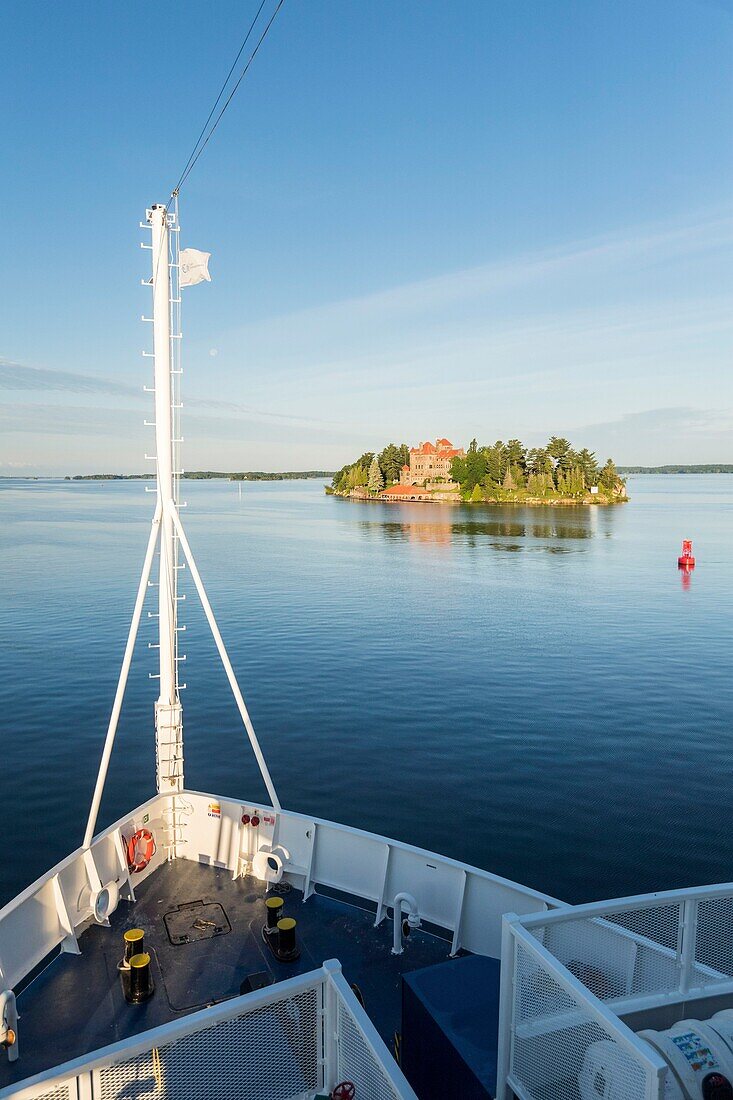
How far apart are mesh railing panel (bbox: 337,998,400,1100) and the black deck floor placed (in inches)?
175

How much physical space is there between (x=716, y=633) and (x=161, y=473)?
144 ft

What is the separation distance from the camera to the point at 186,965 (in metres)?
11.6

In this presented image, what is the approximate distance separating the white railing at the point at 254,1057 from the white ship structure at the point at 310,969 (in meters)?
0.02

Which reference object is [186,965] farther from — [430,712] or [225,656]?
[430,712]

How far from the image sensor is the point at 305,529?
Result: 13450cm

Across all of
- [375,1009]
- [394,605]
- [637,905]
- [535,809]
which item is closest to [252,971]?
[375,1009]

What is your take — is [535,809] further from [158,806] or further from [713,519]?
[713,519]

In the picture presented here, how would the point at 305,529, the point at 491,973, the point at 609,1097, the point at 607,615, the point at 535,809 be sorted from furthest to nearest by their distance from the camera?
the point at 305,529, the point at 607,615, the point at 535,809, the point at 491,973, the point at 609,1097

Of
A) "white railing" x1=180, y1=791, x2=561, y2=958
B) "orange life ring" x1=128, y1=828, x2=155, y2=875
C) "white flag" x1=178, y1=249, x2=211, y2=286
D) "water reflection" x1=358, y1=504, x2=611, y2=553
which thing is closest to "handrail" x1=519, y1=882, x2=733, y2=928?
"white railing" x1=180, y1=791, x2=561, y2=958

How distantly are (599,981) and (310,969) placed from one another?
529cm

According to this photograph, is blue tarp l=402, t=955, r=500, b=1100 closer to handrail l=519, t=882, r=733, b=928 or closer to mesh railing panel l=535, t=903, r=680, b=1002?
mesh railing panel l=535, t=903, r=680, b=1002

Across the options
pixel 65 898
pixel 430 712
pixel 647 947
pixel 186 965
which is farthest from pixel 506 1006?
pixel 430 712

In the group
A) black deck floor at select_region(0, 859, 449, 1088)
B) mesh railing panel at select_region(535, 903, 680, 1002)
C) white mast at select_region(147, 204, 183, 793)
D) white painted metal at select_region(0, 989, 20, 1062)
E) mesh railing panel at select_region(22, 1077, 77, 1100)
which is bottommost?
black deck floor at select_region(0, 859, 449, 1088)

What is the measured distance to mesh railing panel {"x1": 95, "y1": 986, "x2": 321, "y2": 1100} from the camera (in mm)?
5539
